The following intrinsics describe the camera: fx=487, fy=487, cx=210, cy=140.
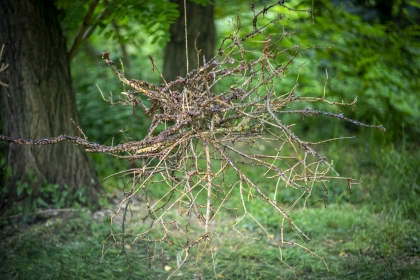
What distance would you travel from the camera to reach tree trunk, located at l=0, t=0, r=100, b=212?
4.62 meters

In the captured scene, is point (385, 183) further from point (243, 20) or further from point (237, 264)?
point (243, 20)

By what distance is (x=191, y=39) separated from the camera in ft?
21.2

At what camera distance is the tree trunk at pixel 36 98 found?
462 cm

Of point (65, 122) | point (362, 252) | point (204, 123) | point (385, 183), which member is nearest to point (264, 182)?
point (385, 183)

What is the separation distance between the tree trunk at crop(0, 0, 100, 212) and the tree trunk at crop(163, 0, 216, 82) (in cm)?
186

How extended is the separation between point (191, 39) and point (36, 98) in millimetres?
2420

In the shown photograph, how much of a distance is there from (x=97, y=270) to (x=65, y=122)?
181cm

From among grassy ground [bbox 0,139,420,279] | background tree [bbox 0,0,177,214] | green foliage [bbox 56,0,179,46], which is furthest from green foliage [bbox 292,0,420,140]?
background tree [bbox 0,0,177,214]

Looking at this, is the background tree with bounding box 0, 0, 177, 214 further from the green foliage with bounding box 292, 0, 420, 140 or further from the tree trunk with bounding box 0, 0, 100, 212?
the green foliage with bounding box 292, 0, 420, 140

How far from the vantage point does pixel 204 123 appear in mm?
2846

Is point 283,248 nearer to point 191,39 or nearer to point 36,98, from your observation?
point 36,98

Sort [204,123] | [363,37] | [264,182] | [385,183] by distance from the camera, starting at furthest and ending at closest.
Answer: [363,37] < [264,182] < [385,183] < [204,123]

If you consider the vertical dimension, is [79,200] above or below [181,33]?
below

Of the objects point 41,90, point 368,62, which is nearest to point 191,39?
point 41,90
